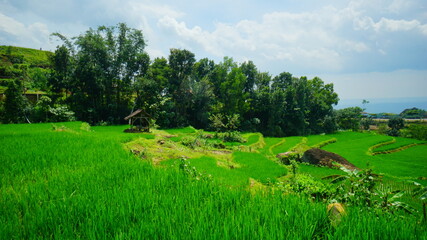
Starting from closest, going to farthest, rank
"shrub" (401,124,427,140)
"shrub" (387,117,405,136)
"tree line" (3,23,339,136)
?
"tree line" (3,23,339,136) < "shrub" (401,124,427,140) < "shrub" (387,117,405,136)

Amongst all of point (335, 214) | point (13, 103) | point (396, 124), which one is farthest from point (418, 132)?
point (13, 103)

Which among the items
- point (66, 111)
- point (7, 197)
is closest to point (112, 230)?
point (7, 197)

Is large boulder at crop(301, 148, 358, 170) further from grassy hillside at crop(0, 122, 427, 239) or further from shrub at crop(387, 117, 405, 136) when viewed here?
shrub at crop(387, 117, 405, 136)

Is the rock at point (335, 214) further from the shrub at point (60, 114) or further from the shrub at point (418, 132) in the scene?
the shrub at point (418, 132)

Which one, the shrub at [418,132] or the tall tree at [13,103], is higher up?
the tall tree at [13,103]

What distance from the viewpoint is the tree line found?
1198 inches

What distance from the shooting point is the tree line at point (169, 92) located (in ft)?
99.8

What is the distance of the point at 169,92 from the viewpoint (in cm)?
3834

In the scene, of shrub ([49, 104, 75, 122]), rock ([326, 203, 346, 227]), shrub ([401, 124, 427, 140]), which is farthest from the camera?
shrub ([401, 124, 427, 140])

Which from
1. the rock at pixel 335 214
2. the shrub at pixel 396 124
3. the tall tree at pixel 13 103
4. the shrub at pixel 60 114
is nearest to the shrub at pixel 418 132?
the shrub at pixel 396 124

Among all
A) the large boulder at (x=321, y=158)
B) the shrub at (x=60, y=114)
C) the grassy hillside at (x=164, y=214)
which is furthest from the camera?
the shrub at (x=60, y=114)

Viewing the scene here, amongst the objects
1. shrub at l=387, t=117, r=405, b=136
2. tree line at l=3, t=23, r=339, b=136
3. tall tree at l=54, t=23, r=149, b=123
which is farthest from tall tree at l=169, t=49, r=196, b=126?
shrub at l=387, t=117, r=405, b=136

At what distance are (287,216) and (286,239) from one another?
0.51 metres

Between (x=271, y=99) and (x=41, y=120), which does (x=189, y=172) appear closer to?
(x=41, y=120)
